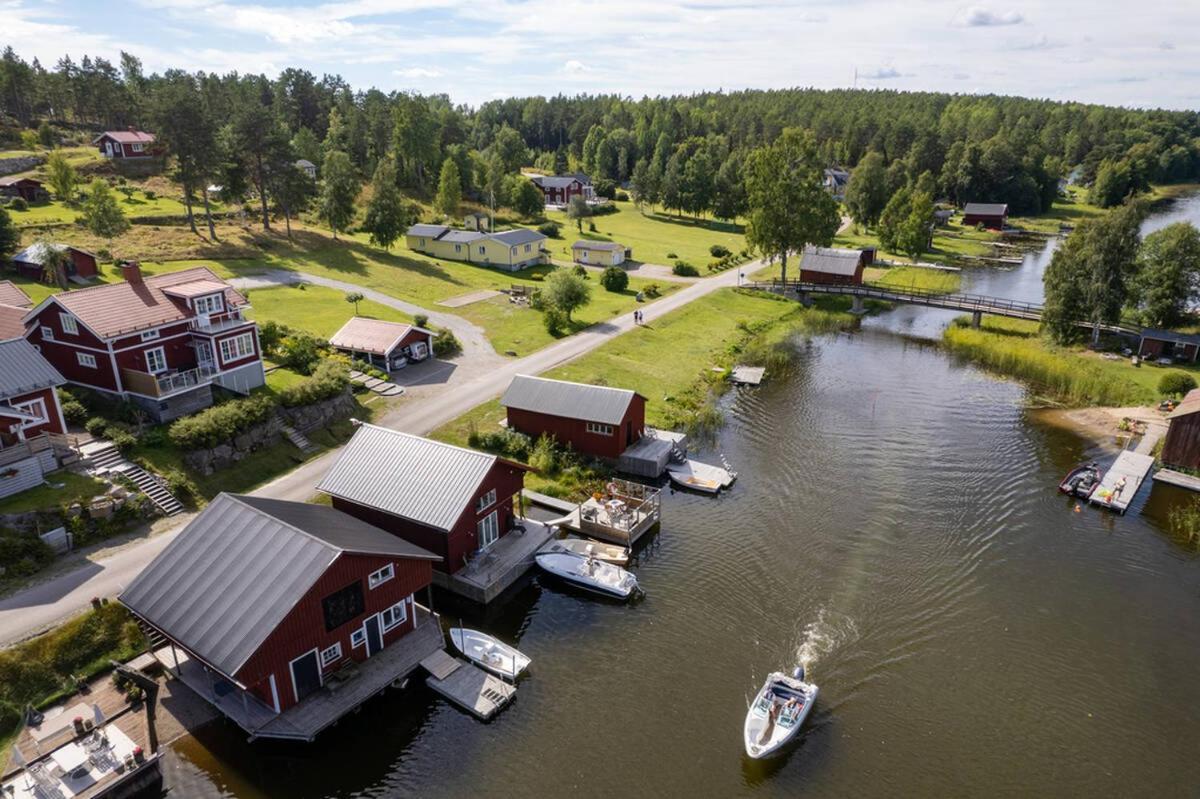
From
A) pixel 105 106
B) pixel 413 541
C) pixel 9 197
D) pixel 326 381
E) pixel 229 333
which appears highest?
pixel 105 106

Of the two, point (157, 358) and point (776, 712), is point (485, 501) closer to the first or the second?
point (776, 712)

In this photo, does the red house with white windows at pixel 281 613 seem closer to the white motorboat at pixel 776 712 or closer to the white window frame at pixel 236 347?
the white motorboat at pixel 776 712

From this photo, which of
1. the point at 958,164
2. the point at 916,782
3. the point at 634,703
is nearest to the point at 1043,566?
the point at 916,782

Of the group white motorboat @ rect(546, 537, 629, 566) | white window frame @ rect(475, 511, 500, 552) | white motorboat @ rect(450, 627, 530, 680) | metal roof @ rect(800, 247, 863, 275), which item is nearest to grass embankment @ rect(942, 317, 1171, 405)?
metal roof @ rect(800, 247, 863, 275)

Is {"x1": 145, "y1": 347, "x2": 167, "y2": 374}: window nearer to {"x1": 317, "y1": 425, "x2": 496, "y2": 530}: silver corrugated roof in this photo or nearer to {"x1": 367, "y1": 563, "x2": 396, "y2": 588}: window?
{"x1": 317, "y1": 425, "x2": 496, "y2": 530}: silver corrugated roof

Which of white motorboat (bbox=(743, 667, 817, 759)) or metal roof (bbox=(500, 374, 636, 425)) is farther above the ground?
metal roof (bbox=(500, 374, 636, 425))

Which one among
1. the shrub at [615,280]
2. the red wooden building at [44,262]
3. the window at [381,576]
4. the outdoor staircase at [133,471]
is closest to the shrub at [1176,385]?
the shrub at [615,280]

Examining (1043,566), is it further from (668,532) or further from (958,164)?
(958,164)
